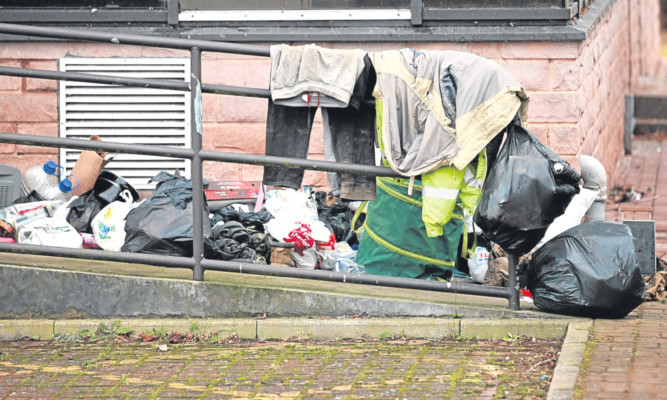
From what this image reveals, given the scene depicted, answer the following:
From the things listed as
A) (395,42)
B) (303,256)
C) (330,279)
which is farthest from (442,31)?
(330,279)

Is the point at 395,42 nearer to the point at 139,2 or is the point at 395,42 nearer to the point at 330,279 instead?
the point at 139,2

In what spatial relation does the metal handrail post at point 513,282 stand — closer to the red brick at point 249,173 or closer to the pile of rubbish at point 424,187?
the pile of rubbish at point 424,187

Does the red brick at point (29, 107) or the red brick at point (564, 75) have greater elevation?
the red brick at point (564, 75)

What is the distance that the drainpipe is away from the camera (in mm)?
7379

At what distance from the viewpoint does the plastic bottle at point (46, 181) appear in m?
7.70

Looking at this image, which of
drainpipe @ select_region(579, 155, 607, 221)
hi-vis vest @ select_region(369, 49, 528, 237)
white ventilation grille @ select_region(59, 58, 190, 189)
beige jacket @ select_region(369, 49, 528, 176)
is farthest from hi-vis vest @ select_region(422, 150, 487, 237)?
white ventilation grille @ select_region(59, 58, 190, 189)

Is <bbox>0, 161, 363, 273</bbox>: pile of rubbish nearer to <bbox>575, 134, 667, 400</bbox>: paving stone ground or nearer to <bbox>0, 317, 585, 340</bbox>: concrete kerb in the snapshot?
<bbox>0, 317, 585, 340</bbox>: concrete kerb

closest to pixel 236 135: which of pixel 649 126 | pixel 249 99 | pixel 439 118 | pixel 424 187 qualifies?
pixel 249 99

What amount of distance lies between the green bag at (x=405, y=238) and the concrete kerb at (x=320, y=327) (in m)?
0.72

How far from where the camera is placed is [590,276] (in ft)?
18.1

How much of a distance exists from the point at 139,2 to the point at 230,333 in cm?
351

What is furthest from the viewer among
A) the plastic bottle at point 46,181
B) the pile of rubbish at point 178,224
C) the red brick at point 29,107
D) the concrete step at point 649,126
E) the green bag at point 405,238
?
the concrete step at point 649,126

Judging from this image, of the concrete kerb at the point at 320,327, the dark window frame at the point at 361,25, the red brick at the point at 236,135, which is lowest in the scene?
the concrete kerb at the point at 320,327

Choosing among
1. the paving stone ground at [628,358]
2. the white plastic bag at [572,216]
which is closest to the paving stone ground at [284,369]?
the paving stone ground at [628,358]
